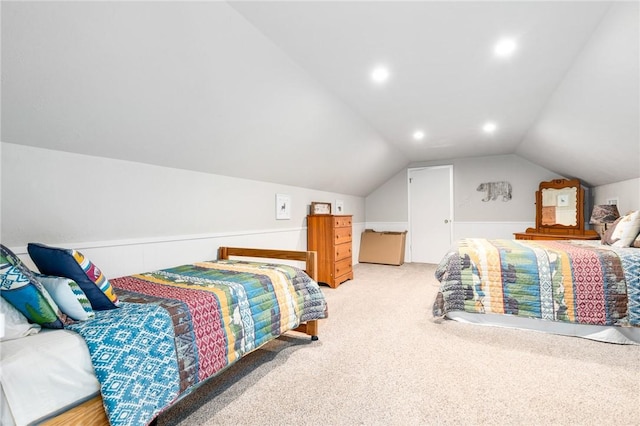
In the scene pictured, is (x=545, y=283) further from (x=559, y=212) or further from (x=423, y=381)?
(x=559, y=212)

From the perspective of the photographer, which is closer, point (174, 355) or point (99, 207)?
point (174, 355)

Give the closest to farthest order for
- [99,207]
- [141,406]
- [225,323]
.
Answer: [141,406]
[225,323]
[99,207]

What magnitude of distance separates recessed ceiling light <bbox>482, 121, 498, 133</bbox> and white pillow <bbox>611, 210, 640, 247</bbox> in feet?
5.45

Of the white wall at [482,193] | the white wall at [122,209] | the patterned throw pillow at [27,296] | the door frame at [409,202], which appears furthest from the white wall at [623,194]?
the patterned throw pillow at [27,296]

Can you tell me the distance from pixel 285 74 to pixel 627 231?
3356mm

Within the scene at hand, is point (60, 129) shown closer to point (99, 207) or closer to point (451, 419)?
point (99, 207)

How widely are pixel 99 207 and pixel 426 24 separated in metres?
2.53

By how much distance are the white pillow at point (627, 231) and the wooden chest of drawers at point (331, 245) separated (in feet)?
9.55

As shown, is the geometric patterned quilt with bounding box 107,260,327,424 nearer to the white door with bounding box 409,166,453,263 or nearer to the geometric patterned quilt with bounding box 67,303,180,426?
the geometric patterned quilt with bounding box 67,303,180,426

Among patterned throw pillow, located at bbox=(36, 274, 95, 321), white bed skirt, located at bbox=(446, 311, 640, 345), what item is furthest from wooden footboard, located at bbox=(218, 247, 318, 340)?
patterned throw pillow, located at bbox=(36, 274, 95, 321)

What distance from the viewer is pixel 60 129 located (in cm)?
183

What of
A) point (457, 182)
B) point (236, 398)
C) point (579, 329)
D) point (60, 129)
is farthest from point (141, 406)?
point (457, 182)

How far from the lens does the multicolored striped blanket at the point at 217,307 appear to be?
144 cm

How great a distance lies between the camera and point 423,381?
1817 millimetres
